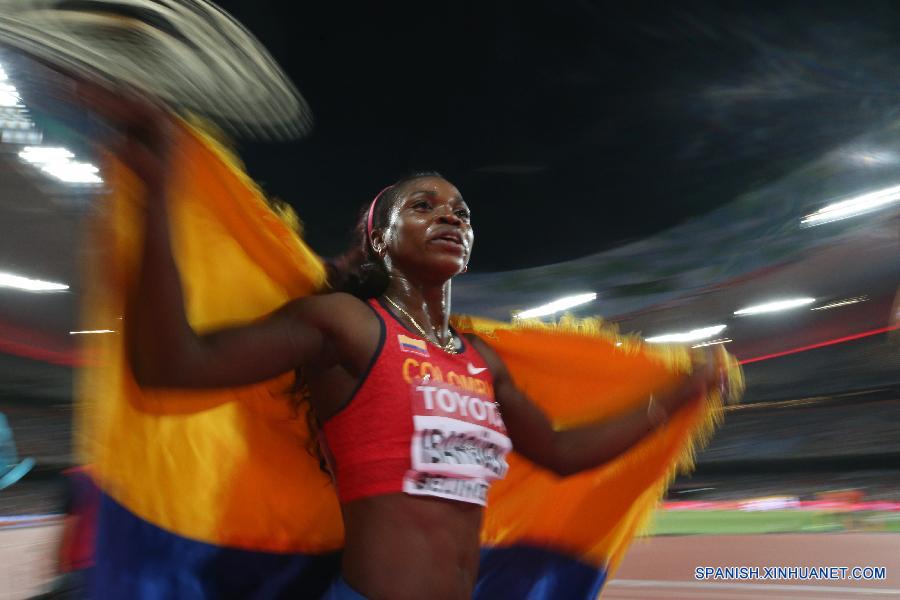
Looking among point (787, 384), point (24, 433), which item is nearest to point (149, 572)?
point (24, 433)

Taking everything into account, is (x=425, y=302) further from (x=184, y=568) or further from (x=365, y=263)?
(x=184, y=568)

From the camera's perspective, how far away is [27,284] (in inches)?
363

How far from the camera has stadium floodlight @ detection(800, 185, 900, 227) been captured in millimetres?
8516

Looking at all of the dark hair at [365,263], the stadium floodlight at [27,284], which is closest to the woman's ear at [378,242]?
the dark hair at [365,263]

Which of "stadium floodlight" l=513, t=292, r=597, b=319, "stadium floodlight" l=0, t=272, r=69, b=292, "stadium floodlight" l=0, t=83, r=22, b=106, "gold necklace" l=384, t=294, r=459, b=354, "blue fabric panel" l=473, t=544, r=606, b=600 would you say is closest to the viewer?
"stadium floodlight" l=0, t=83, r=22, b=106

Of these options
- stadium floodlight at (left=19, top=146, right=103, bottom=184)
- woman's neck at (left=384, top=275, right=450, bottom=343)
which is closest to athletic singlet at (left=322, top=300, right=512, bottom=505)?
woman's neck at (left=384, top=275, right=450, bottom=343)

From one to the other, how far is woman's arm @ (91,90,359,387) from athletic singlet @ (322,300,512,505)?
0.18 m

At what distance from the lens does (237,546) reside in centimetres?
130

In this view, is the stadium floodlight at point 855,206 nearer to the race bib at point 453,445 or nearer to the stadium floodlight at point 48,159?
the stadium floodlight at point 48,159

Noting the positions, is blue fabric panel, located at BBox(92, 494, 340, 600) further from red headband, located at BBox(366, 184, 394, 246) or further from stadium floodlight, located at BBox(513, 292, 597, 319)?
stadium floodlight, located at BBox(513, 292, 597, 319)

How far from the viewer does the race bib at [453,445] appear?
3.88 feet

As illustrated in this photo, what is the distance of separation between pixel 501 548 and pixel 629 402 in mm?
469

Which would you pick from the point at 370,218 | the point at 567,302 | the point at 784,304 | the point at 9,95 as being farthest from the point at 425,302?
the point at 567,302

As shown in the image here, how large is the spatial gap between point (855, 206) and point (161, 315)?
948 cm
